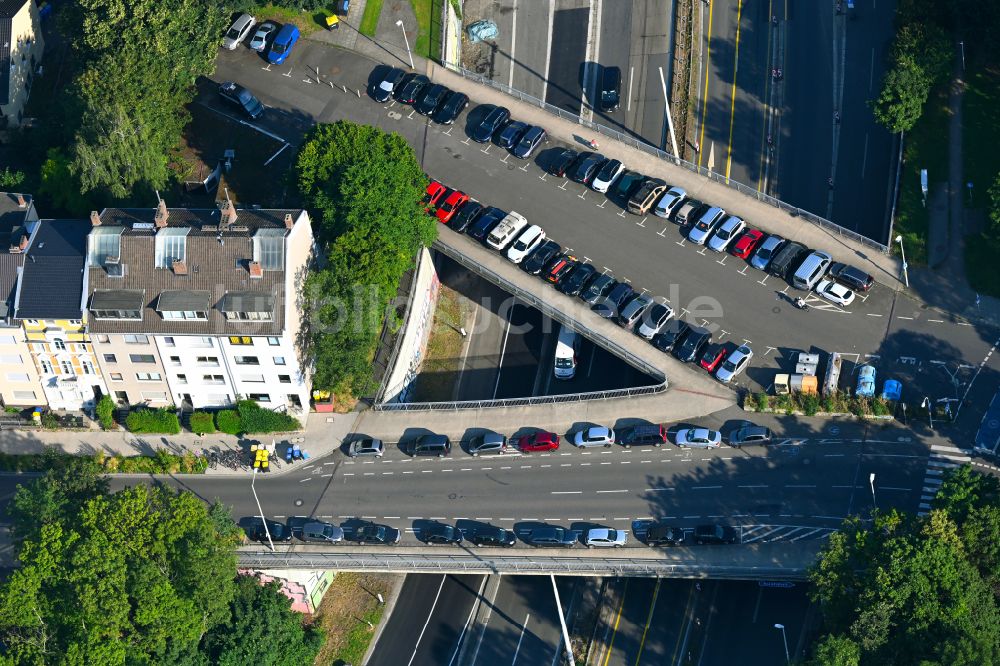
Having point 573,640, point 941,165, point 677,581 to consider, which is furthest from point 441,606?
point 941,165

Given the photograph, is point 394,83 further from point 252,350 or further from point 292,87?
point 252,350

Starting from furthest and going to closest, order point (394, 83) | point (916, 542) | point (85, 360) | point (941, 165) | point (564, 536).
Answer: point (394, 83) < point (941, 165) < point (85, 360) < point (564, 536) < point (916, 542)

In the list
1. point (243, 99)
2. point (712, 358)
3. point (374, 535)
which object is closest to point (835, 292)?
point (712, 358)

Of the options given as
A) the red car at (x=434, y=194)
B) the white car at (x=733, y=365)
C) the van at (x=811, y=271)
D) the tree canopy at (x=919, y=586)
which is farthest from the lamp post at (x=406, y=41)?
the tree canopy at (x=919, y=586)

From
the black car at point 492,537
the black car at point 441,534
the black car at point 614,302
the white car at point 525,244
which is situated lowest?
the black car at point 441,534

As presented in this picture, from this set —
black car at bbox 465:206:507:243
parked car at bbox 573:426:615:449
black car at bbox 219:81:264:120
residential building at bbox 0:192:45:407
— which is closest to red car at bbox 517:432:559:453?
parked car at bbox 573:426:615:449

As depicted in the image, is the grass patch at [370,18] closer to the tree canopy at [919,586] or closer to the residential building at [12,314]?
the residential building at [12,314]

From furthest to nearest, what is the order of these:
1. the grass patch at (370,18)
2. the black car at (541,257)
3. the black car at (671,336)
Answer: the grass patch at (370,18), the black car at (541,257), the black car at (671,336)
